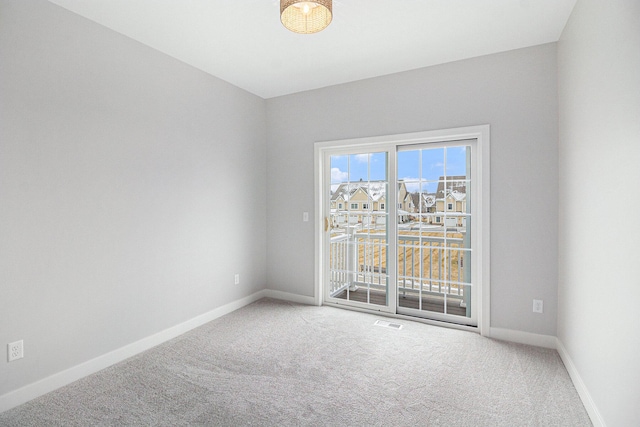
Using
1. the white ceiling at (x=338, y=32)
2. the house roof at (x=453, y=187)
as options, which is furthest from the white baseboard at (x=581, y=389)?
the white ceiling at (x=338, y=32)

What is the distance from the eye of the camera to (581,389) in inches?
81.4

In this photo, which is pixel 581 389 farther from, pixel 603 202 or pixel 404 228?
pixel 404 228

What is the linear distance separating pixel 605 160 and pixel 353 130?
2.36 meters

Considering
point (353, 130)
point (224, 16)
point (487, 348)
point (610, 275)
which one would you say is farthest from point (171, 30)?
point (487, 348)

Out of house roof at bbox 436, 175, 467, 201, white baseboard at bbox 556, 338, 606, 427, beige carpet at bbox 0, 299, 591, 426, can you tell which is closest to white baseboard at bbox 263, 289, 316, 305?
beige carpet at bbox 0, 299, 591, 426

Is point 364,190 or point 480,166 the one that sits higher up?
point 480,166

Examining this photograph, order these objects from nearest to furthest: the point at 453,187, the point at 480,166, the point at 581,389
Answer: the point at 581,389
the point at 480,166
the point at 453,187

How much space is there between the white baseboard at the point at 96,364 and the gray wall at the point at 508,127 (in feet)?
8.84

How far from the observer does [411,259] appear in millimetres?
3523

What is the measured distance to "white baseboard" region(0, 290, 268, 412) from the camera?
2031 millimetres

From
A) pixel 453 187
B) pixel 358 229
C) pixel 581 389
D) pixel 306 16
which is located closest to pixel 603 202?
pixel 581 389

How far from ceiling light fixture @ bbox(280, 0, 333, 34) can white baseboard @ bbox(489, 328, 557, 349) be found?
118 inches

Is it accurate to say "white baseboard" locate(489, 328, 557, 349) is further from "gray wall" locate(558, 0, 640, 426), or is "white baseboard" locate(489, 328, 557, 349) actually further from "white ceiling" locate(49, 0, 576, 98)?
"white ceiling" locate(49, 0, 576, 98)

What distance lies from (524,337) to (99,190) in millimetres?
3835
